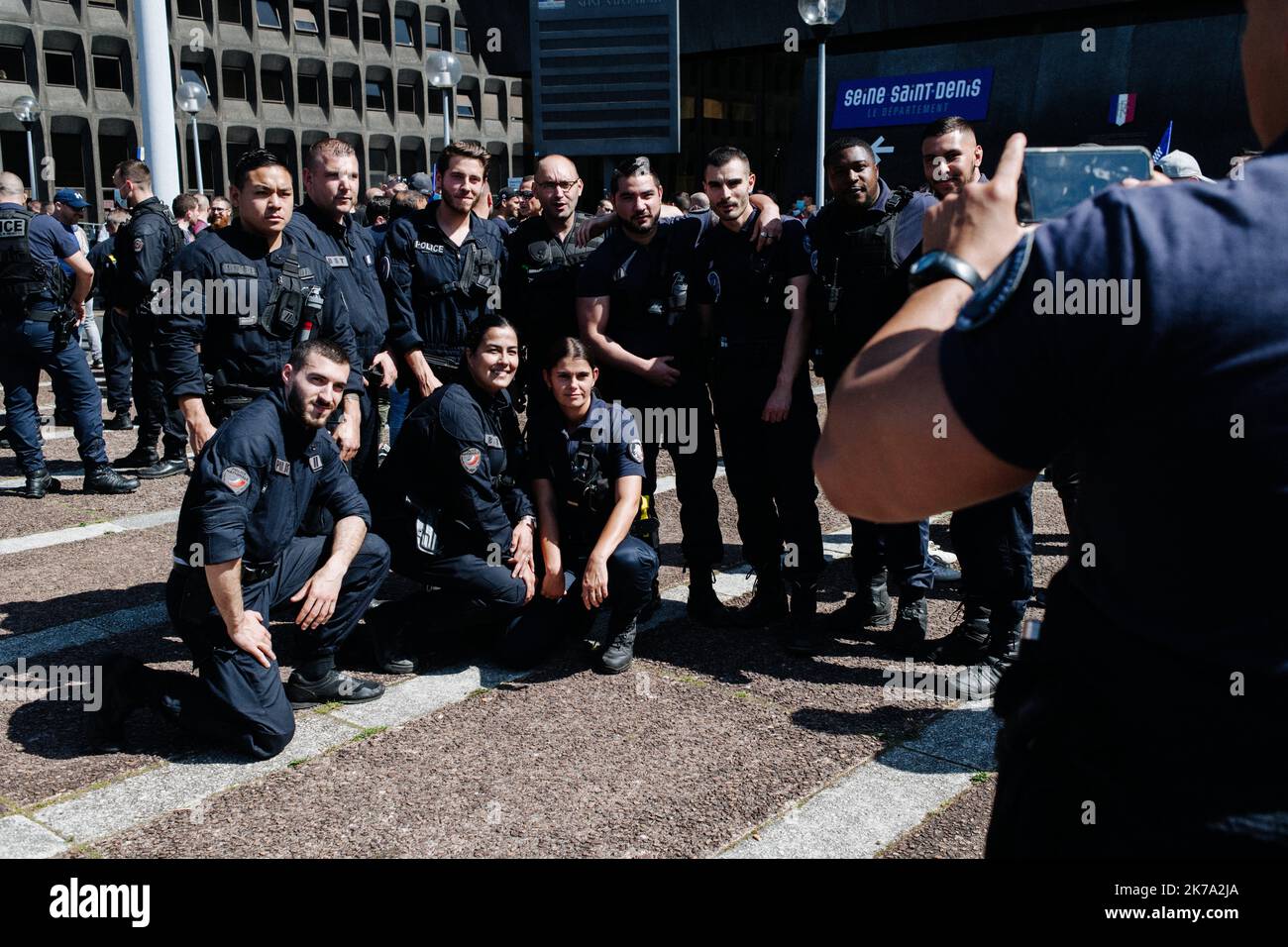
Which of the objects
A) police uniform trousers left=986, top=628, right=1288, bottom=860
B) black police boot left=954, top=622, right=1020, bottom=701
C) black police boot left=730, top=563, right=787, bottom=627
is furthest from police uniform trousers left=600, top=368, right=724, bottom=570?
police uniform trousers left=986, top=628, right=1288, bottom=860

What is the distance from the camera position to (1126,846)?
1.08 m

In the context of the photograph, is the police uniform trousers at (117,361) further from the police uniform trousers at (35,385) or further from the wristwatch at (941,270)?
the wristwatch at (941,270)

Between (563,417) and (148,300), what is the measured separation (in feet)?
14.9

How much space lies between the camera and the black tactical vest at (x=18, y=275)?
7406 mm

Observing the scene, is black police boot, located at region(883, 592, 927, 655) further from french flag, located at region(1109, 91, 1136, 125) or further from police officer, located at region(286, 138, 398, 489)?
french flag, located at region(1109, 91, 1136, 125)

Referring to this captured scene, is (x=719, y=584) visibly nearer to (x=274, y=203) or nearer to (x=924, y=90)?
(x=274, y=203)

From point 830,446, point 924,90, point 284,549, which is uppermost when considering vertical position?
point 924,90

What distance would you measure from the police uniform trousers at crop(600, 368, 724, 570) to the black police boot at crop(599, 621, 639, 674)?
0.68 metres

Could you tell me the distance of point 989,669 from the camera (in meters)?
4.46

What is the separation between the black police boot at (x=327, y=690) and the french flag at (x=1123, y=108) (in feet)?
68.8

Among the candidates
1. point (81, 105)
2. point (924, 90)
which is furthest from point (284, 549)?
point (81, 105)

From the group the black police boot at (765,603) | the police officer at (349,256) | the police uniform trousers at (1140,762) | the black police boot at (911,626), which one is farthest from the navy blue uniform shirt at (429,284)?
the police uniform trousers at (1140,762)

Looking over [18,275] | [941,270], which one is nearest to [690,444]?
[941,270]
